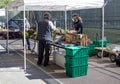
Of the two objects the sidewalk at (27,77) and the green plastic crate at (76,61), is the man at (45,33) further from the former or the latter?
the green plastic crate at (76,61)

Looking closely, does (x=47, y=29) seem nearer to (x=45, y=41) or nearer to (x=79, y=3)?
(x=45, y=41)

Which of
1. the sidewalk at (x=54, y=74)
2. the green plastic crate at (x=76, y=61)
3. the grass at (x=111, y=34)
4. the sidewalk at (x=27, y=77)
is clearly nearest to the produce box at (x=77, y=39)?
the sidewalk at (x=54, y=74)

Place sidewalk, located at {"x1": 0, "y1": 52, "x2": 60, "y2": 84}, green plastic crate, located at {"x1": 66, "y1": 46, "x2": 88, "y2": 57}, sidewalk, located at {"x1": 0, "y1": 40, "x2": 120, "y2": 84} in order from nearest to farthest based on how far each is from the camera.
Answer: sidewalk, located at {"x1": 0, "y1": 52, "x2": 60, "y2": 84}, sidewalk, located at {"x1": 0, "y1": 40, "x2": 120, "y2": 84}, green plastic crate, located at {"x1": 66, "y1": 46, "x2": 88, "y2": 57}

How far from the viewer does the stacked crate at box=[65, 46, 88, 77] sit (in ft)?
32.0

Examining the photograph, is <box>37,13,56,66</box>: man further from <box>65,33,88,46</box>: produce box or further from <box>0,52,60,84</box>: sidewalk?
<box>65,33,88,46</box>: produce box

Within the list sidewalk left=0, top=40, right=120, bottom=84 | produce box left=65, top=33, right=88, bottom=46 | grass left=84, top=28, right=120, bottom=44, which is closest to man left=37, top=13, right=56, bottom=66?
sidewalk left=0, top=40, right=120, bottom=84

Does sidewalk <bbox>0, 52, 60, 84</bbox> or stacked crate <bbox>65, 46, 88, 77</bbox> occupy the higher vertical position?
stacked crate <bbox>65, 46, 88, 77</bbox>

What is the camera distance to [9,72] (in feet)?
33.3

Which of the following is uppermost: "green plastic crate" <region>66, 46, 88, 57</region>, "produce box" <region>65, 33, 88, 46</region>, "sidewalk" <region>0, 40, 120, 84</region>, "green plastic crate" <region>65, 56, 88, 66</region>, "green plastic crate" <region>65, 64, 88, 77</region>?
Answer: "produce box" <region>65, 33, 88, 46</region>

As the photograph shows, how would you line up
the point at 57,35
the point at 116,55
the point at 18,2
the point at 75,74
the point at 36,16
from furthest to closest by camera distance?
the point at 36,16, the point at 57,35, the point at 116,55, the point at 18,2, the point at 75,74

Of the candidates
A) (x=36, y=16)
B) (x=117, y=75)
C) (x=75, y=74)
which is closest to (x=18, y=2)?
(x=75, y=74)

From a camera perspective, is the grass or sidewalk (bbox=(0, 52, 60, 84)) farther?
the grass

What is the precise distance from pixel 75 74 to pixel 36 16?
1863cm

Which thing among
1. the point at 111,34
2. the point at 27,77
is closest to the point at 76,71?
the point at 27,77
